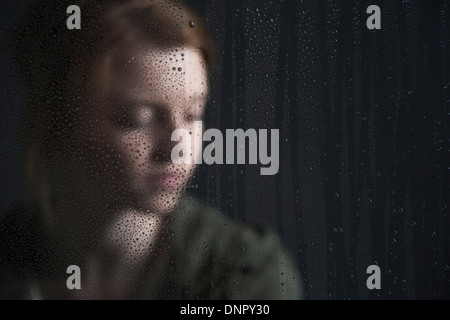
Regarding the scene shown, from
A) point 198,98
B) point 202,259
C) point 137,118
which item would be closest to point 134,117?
point 137,118

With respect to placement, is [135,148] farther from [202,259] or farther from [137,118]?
[202,259]

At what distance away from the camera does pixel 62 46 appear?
0.64 m

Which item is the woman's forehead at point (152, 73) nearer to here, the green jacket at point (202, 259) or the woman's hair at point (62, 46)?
the woman's hair at point (62, 46)

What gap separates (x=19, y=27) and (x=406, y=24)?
0.67 meters

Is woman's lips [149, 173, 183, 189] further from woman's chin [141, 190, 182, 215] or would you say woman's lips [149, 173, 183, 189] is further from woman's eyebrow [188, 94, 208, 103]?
woman's eyebrow [188, 94, 208, 103]

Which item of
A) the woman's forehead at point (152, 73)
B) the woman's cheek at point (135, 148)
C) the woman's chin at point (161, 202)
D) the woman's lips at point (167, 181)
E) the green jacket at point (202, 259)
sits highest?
the woman's forehead at point (152, 73)

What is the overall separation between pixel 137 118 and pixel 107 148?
0.07 m

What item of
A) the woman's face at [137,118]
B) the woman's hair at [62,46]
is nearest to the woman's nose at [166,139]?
the woman's face at [137,118]

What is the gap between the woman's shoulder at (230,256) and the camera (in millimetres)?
650

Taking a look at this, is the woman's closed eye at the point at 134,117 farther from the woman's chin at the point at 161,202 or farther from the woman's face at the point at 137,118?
the woman's chin at the point at 161,202

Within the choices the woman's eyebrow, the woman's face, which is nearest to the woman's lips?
the woman's face

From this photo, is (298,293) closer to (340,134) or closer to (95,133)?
(340,134)

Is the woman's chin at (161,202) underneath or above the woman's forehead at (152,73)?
underneath
